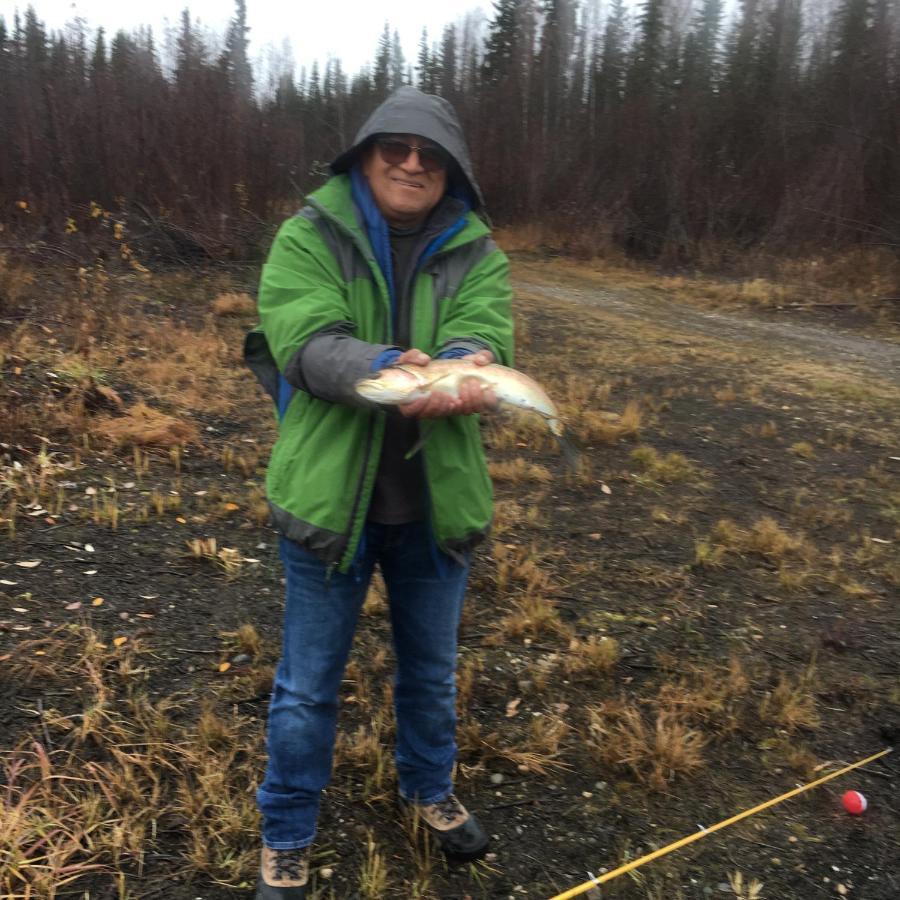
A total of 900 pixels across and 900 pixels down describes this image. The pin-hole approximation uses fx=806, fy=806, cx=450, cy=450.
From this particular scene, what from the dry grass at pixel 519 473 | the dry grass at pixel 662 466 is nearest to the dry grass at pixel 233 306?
the dry grass at pixel 519 473

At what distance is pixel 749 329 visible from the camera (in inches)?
439

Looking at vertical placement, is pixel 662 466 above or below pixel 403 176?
below

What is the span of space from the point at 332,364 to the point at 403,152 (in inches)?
25.2

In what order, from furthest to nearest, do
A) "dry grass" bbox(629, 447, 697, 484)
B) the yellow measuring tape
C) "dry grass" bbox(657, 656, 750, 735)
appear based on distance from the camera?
"dry grass" bbox(629, 447, 697, 484), "dry grass" bbox(657, 656, 750, 735), the yellow measuring tape

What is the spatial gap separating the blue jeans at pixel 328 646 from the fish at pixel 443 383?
40cm

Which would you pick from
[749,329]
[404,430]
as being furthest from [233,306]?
[404,430]

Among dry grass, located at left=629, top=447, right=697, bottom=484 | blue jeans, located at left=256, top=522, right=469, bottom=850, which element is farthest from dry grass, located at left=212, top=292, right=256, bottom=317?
blue jeans, located at left=256, top=522, right=469, bottom=850

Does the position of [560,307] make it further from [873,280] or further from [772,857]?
[772,857]

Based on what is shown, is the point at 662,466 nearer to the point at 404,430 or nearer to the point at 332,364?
the point at 404,430

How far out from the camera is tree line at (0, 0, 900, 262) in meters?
11.0

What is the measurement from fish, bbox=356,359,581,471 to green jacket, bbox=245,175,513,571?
0.23 feet

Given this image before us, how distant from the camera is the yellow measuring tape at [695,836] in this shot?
233cm

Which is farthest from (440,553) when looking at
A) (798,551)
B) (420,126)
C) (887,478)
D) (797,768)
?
(887,478)

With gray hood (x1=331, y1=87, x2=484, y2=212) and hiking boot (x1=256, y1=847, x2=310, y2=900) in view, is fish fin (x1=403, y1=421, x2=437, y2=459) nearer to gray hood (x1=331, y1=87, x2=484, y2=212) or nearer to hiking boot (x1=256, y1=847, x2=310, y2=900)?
gray hood (x1=331, y1=87, x2=484, y2=212)
